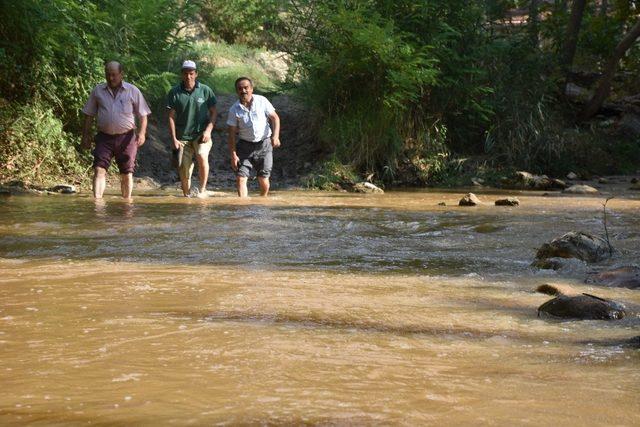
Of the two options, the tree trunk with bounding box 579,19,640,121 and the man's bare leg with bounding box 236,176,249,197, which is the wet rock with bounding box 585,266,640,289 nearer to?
the man's bare leg with bounding box 236,176,249,197

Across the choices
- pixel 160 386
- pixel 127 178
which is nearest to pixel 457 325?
pixel 160 386

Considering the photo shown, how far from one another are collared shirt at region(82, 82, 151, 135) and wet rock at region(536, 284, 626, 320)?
7468mm

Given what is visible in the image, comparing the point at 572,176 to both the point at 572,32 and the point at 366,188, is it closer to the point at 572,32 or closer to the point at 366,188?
the point at 572,32

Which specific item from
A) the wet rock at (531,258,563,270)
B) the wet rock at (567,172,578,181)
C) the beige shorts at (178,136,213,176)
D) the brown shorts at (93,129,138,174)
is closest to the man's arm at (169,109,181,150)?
the beige shorts at (178,136,213,176)

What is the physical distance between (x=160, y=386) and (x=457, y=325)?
1.67 m

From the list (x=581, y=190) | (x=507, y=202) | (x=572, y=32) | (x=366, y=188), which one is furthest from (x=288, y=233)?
(x=572, y=32)

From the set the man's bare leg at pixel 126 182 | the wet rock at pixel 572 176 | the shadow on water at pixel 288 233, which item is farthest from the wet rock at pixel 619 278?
the wet rock at pixel 572 176

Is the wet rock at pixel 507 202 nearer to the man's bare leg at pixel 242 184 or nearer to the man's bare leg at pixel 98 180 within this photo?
the man's bare leg at pixel 242 184

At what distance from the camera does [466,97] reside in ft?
55.6

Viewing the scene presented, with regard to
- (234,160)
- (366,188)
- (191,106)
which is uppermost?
(191,106)

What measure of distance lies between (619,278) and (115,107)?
23.3ft

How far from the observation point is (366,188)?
1482 cm

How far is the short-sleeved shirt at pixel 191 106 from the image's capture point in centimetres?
1196

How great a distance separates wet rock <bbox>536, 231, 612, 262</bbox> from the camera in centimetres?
658
